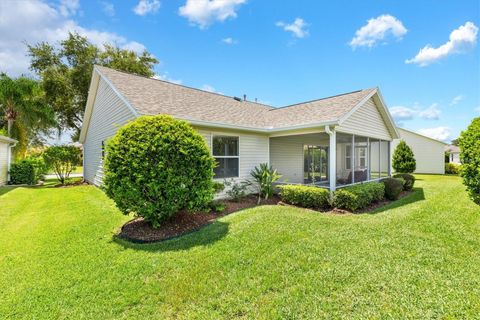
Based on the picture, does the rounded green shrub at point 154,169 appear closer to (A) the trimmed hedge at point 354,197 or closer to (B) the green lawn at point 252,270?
(B) the green lawn at point 252,270

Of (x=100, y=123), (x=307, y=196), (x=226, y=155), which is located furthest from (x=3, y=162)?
(x=307, y=196)

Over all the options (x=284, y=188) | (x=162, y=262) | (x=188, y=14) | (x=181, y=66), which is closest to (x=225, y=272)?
(x=162, y=262)

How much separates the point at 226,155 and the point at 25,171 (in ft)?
48.4

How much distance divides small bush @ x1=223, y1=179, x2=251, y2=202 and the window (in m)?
0.29

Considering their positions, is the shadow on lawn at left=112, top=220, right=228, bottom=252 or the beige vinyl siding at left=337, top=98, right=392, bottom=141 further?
the beige vinyl siding at left=337, top=98, right=392, bottom=141

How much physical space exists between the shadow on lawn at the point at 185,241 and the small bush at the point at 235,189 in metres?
3.56

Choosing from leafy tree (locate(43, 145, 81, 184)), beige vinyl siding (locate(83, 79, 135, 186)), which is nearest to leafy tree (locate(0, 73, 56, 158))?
leafy tree (locate(43, 145, 81, 184))

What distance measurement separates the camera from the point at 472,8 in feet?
26.4

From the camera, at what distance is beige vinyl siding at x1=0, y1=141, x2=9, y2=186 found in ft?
46.5

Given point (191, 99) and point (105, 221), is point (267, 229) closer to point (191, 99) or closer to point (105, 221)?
point (105, 221)

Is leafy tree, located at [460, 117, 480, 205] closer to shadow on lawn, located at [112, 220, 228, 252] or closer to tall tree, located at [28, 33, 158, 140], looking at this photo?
shadow on lawn, located at [112, 220, 228, 252]

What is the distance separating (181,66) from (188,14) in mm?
4530

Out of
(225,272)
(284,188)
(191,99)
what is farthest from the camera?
(191,99)

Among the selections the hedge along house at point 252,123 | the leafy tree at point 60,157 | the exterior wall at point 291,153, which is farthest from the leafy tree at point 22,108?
the exterior wall at point 291,153
